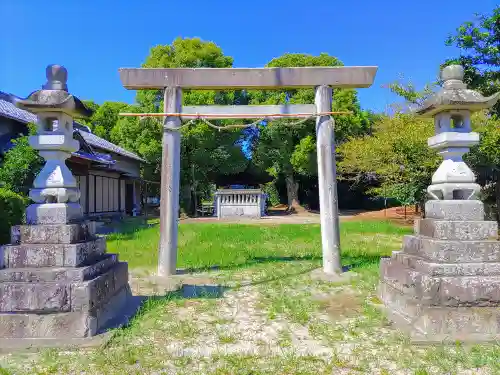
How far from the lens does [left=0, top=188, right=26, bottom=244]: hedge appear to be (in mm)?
7922

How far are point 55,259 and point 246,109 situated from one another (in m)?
4.44

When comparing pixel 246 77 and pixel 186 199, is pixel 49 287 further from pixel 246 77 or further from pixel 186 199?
pixel 186 199

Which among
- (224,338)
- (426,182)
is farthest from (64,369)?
(426,182)

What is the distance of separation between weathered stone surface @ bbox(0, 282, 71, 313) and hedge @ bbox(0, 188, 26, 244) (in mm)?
4572

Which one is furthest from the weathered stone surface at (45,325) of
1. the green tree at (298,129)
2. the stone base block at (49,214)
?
the green tree at (298,129)

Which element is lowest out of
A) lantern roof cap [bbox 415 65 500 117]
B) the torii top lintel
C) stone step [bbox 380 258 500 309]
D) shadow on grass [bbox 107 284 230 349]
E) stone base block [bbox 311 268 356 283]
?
shadow on grass [bbox 107 284 230 349]

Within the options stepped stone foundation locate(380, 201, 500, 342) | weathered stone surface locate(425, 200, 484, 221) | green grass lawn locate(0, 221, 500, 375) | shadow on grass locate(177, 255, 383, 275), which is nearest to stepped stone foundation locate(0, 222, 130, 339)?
green grass lawn locate(0, 221, 500, 375)

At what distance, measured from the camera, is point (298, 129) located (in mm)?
25719

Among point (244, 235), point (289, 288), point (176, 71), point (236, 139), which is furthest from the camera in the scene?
point (236, 139)

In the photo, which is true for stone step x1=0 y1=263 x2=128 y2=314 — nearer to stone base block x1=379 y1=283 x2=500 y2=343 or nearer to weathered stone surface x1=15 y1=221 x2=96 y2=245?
weathered stone surface x1=15 y1=221 x2=96 y2=245

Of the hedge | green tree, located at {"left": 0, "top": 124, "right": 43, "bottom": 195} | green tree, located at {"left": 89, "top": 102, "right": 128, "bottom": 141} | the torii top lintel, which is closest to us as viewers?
the torii top lintel

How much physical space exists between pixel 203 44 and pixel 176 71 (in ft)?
62.3

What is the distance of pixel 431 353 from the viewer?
360 centimetres

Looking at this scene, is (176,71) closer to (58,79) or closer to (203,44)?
(58,79)
